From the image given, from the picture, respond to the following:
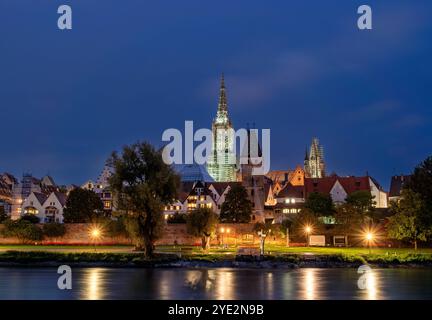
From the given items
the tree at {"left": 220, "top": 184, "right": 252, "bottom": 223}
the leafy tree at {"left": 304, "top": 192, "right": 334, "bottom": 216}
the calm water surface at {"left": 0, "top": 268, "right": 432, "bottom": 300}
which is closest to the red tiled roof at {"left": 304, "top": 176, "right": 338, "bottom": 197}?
the tree at {"left": 220, "top": 184, "right": 252, "bottom": 223}

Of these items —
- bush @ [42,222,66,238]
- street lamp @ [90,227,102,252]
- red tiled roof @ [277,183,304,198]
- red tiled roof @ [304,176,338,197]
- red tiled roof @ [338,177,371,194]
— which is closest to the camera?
street lamp @ [90,227,102,252]

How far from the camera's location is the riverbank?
4900cm

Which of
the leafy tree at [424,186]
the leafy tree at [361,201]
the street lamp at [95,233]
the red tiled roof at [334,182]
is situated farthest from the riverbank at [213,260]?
the red tiled roof at [334,182]

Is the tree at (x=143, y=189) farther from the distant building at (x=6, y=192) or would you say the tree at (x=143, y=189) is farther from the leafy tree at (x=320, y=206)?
the distant building at (x=6, y=192)

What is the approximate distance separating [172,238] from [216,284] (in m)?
49.7

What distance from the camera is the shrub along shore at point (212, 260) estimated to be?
49062 millimetres

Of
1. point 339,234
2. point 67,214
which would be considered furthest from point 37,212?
point 339,234

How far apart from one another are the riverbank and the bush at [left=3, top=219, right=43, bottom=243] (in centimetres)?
3000

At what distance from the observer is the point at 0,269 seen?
4731cm

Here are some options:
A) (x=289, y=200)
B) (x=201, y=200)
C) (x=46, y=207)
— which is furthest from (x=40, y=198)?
(x=289, y=200)

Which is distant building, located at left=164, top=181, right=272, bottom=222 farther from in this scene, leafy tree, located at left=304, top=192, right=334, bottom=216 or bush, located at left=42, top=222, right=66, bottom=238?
bush, located at left=42, top=222, right=66, bottom=238
